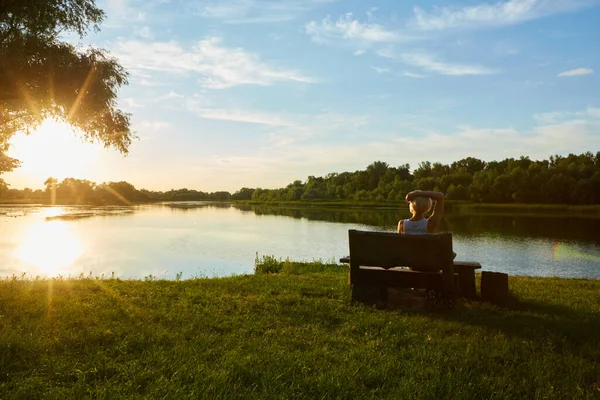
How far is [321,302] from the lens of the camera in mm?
7734

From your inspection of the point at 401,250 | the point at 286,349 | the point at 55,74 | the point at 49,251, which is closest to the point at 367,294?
the point at 401,250

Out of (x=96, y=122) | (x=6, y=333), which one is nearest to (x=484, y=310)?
(x=6, y=333)

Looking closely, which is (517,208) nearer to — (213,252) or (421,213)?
(213,252)

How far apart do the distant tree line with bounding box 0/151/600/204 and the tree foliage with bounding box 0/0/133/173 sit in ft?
228

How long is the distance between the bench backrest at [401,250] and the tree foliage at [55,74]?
25.2ft

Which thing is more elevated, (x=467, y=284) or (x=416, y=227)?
(x=416, y=227)

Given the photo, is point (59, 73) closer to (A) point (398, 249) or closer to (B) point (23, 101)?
(B) point (23, 101)

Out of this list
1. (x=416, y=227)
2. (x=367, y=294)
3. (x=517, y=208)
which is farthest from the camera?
(x=517, y=208)

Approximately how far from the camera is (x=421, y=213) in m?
7.93

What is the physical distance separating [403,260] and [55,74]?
29.8 feet

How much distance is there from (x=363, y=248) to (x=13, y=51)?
28.5 ft

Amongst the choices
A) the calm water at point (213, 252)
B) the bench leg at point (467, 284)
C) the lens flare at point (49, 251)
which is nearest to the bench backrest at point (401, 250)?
the bench leg at point (467, 284)

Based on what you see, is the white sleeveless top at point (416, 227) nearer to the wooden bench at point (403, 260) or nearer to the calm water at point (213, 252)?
the wooden bench at point (403, 260)

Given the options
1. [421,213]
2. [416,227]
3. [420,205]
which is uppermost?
[420,205]
